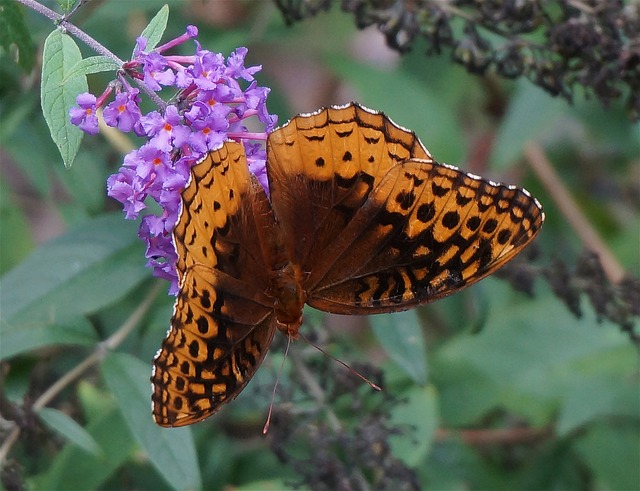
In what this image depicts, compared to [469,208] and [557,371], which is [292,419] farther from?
[557,371]

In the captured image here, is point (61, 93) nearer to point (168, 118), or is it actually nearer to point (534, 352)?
point (168, 118)

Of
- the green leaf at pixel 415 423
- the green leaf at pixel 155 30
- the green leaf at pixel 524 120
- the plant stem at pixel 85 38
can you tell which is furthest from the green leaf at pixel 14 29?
the green leaf at pixel 524 120

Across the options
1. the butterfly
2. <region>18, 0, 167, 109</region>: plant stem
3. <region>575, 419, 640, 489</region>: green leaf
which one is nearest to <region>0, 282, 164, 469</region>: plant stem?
the butterfly

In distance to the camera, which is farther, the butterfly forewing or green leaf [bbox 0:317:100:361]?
green leaf [bbox 0:317:100:361]

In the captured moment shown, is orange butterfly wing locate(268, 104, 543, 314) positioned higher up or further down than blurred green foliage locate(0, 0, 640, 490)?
higher up

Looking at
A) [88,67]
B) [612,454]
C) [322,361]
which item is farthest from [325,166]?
[612,454]

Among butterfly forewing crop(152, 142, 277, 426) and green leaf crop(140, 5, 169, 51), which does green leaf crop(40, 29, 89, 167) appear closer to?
green leaf crop(140, 5, 169, 51)
